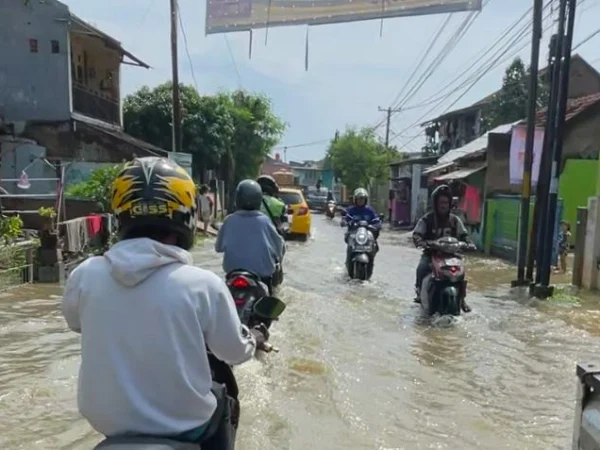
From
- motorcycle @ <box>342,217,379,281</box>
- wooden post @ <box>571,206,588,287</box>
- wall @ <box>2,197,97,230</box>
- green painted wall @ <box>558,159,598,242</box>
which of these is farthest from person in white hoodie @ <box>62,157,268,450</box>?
green painted wall @ <box>558,159,598,242</box>

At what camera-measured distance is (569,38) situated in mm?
9906

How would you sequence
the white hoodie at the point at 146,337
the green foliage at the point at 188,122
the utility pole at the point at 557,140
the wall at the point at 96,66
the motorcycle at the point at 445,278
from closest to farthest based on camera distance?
the white hoodie at the point at 146,337, the motorcycle at the point at 445,278, the utility pole at the point at 557,140, the wall at the point at 96,66, the green foliage at the point at 188,122

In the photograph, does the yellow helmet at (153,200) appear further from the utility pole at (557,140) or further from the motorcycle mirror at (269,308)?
the utility pole at (557,140)

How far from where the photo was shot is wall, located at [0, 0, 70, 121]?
790 inches

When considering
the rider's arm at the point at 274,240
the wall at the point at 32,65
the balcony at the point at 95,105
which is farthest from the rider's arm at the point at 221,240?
the balcony at the point at 95,105

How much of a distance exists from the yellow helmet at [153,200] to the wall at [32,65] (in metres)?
19.5

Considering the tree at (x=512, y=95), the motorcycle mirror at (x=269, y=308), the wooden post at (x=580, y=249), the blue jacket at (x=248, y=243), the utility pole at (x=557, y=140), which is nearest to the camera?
the motorcycle mirror at (x=269, y=308)

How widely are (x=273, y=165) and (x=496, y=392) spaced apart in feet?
261

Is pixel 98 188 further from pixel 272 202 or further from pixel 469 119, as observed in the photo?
pixel 469 119

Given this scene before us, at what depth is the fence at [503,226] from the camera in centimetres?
1641

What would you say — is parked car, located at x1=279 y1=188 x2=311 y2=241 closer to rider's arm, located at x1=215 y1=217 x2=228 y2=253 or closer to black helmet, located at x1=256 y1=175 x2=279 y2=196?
black helmet, located at x1=256 y1=175 x2=279 y2=196

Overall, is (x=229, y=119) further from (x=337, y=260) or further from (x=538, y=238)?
(x=538, y=238)

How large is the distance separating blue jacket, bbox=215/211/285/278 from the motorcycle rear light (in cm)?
67

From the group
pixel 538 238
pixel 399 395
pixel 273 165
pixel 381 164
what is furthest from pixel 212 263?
pixel 273 165
